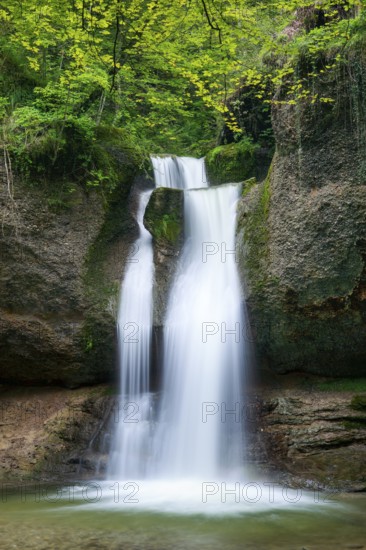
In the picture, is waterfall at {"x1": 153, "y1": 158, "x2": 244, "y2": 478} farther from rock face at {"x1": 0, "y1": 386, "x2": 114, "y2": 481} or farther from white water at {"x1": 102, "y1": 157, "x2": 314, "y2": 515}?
Answer: rock face at {"x1": 0, "y1": 386, "x2": 114, "y2": 481}

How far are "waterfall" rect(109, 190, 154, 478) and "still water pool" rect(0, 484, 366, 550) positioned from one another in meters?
1.19

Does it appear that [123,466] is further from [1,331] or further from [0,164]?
[0,164]

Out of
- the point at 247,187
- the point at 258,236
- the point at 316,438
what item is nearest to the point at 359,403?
the point at 316,438

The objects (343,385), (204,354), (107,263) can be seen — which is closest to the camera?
(343,385)

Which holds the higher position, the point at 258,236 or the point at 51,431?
the point at 258,236

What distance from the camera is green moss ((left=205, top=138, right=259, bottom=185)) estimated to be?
10852 millimetres

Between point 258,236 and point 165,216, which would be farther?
point 165,216

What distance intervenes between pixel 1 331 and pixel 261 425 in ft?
13.7

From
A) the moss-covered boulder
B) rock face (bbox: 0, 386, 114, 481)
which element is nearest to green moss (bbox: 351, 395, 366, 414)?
the moss-covered boulder

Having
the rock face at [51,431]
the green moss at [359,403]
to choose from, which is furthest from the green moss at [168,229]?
the green moss at [359,403]

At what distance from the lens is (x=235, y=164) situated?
10.8m

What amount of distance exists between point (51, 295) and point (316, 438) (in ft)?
14.4

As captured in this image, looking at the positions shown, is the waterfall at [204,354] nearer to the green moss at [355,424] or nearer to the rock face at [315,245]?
the rock face at [315,245]

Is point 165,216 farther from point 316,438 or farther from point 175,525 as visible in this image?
point 175,525
